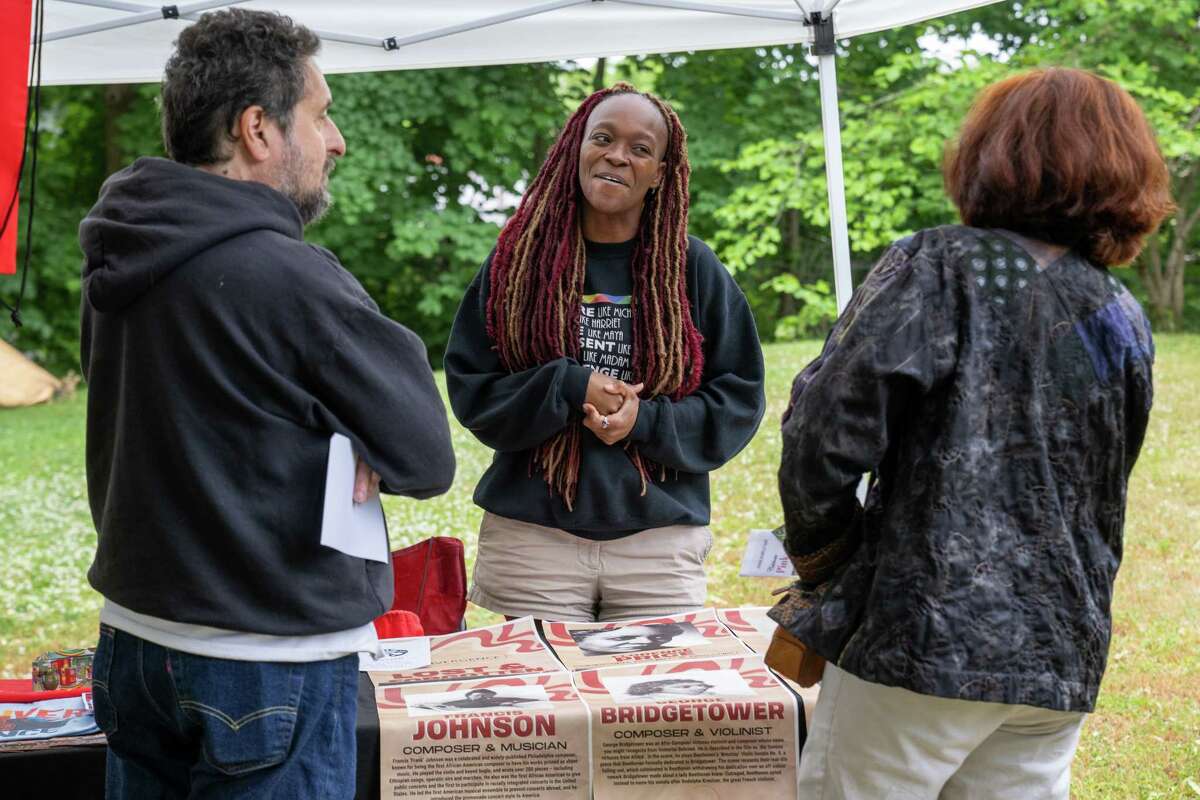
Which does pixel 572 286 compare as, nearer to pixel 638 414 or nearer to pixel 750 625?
pixel 638 414

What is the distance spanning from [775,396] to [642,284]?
5879mm

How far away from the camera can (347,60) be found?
348 cm

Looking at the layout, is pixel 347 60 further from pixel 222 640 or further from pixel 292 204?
pixel 222 640

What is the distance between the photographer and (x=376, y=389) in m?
1.55

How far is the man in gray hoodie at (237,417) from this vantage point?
60.0 inches

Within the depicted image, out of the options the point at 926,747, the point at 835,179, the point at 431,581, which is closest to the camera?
the point at 926,747

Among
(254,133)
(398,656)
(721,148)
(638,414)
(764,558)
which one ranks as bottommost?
(398,656)

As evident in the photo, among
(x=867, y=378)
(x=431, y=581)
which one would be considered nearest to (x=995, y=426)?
(x=867, y=378)

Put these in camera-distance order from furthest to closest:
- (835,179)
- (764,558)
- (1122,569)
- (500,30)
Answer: (1122,569)
(500,30)
(835,179)
(764,558)

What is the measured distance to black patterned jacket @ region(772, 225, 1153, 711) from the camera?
5.13 feet

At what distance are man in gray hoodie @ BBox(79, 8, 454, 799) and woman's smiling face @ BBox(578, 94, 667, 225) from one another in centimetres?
93

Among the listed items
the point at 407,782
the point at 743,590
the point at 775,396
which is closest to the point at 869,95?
the point at 775,396

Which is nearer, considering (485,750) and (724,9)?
(485,750)

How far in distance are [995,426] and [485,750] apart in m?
0.98
